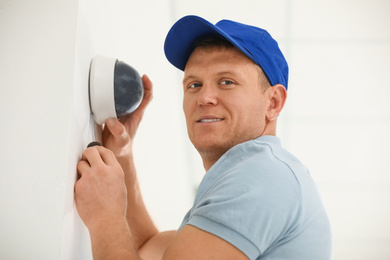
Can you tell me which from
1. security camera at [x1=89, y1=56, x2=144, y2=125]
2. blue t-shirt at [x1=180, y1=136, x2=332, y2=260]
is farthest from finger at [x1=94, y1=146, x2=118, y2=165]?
blue t-shirt at [x1=180, y1=136, x2=332, y2=260]

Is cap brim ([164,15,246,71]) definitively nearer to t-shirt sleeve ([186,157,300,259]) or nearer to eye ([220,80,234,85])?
eye ([220,80,234,85])

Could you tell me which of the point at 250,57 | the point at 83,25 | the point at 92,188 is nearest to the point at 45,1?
the point at 83,25

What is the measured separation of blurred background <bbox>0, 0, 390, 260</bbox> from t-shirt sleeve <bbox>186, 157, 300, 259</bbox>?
0.32m

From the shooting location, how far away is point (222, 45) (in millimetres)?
1269

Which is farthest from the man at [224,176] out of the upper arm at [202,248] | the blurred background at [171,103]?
the blurred background at [171,103]

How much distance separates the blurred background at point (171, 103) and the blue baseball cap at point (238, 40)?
0.26 metres

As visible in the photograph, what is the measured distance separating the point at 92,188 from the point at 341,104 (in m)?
3.64

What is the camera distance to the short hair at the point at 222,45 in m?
1.27

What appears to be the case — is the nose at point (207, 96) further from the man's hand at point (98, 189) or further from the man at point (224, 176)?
the man's hand at point (98, 189)

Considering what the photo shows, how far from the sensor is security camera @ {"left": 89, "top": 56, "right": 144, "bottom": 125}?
1.14 metres

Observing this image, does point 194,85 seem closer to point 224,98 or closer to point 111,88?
point 224,98

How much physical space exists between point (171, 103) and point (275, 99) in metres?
2.43

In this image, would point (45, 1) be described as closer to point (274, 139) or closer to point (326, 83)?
point (274, 139)

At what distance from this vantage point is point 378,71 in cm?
401
